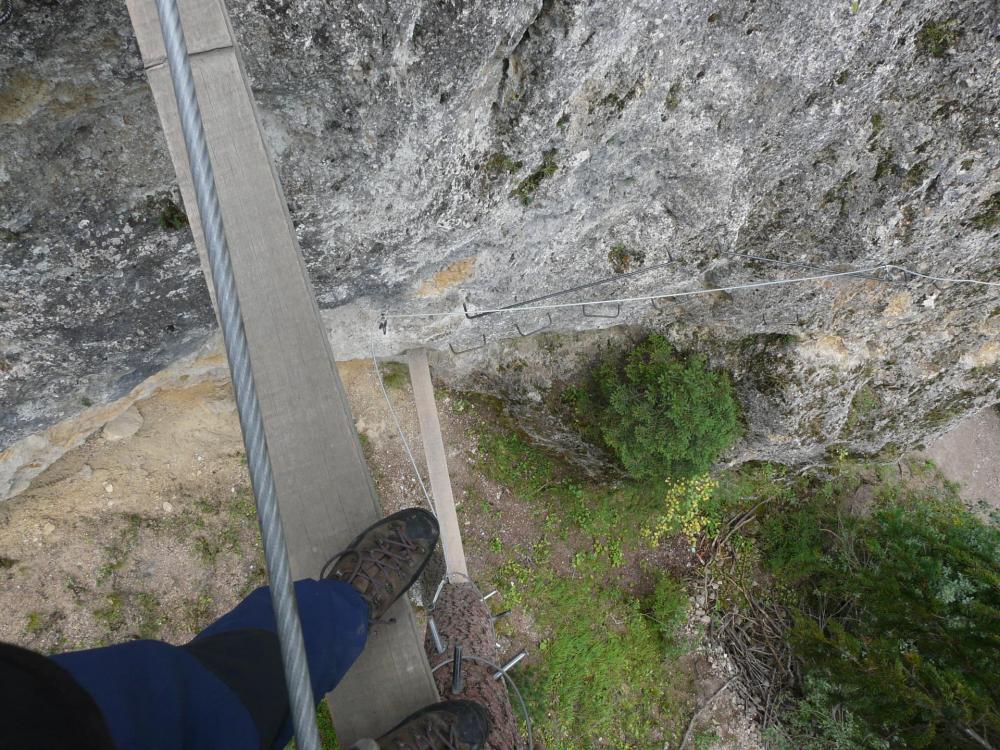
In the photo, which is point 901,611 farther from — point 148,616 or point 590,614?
point 148,616

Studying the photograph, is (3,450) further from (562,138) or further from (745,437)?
(745,437)

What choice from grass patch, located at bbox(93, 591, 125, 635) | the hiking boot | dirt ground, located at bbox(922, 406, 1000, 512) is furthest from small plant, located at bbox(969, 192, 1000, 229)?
grass patch, located at bbox(93, 591, 125, 635)

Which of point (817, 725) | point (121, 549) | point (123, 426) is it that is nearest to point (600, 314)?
point (123, 426)

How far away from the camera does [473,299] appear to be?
463 cm

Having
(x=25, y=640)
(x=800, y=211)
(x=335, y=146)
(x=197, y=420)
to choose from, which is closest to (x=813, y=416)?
(x=800, y=211)

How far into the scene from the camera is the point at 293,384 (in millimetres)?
2586

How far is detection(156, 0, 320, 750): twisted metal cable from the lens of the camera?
4.70 ft

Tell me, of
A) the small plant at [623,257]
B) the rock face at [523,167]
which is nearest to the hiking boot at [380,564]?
the rock face at [523,167]

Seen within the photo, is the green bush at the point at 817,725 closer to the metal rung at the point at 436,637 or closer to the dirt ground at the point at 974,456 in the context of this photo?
the dirt ground at the point at 974,456

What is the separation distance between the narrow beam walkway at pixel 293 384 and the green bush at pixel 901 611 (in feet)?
14.1

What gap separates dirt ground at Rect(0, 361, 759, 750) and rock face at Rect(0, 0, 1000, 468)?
104cm

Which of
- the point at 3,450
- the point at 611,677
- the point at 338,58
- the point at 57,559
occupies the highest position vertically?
the point at 338,58

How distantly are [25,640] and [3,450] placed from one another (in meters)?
1.85

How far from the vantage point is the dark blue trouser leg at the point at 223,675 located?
173cm
